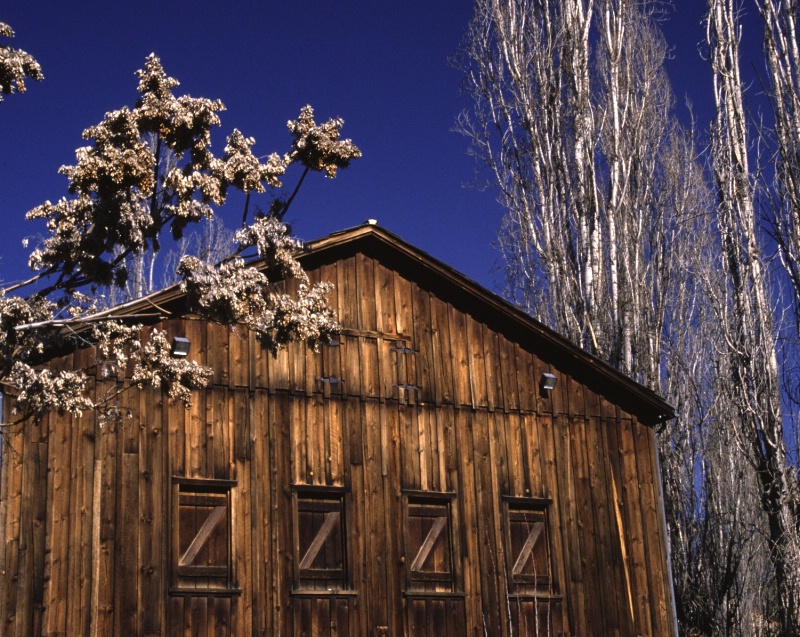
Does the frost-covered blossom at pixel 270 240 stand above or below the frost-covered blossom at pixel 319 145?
below

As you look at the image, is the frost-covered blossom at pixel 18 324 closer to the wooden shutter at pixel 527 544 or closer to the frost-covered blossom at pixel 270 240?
the frost-covered blossom at pixel 270 240

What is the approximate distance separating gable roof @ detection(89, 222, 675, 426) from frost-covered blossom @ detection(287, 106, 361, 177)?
11.6 feet

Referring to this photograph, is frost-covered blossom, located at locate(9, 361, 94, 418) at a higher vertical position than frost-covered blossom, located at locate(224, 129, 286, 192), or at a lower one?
lower

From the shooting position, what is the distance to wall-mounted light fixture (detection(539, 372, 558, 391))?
15.5m

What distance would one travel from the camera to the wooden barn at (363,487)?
477 inches

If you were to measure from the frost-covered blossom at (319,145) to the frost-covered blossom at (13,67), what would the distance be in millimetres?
2240

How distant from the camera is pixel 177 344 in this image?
1291cm

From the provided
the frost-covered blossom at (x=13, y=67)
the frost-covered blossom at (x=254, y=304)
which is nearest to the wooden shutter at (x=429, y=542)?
the frost-covered blossom at (x=254, y=304)

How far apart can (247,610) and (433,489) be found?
9.41 feet

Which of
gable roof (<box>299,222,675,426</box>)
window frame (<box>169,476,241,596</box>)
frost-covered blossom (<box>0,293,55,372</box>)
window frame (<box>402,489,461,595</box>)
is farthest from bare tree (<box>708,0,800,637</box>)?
frost-covered blossom (<box>0,293,55,372</box>)

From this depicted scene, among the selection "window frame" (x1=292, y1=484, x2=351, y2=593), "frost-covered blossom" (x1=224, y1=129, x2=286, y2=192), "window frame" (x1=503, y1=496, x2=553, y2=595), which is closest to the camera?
"frost-covered blossom" (x1=224, y1=129, x2=286, y2=192)

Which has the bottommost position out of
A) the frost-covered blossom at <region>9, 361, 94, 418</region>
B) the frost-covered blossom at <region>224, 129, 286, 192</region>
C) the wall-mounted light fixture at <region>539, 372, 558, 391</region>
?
the frost-covered blossom at <region>9, 361, 94, 418</region>

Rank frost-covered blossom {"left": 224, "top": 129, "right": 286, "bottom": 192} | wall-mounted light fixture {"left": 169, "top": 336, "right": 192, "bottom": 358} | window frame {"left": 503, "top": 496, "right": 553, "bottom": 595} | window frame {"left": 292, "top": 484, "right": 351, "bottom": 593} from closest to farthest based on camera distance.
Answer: frost-covered blossom {"left": 224, "top": 129, "right": 286, "bottom": 192}
wall-mounted light fixture {"left": 169, "top": 336, "right": 192, "bottom": 358}
window frame {"left": 292, "top": 484, "right": 351, "bottom": 593}
window frame {"left": 503, "top": 496, "right": 553, "bottom": 595}

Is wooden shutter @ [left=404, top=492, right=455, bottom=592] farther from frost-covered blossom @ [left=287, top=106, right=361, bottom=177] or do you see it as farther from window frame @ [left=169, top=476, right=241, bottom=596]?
frost-covered blossom @ [left=287, top=106, right=361, bottom=177]
